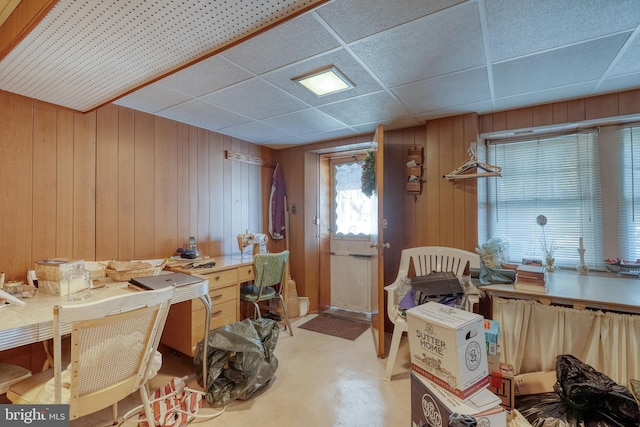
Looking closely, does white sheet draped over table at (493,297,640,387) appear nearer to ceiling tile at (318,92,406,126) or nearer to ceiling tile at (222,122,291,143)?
ceiling tile at (318,92,406,126)

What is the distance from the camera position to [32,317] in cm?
133

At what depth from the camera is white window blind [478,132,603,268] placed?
246 centimetres

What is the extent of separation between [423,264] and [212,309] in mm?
1980

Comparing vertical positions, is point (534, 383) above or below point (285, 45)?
below

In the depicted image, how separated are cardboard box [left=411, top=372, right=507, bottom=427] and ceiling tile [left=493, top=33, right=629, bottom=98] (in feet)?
6.32

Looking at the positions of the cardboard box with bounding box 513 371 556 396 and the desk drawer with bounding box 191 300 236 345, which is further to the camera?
the desk drawer with bounding box 191 300 236 345

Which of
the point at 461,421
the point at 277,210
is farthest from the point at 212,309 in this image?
the point at 461,421

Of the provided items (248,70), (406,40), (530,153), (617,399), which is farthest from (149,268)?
(530,153)

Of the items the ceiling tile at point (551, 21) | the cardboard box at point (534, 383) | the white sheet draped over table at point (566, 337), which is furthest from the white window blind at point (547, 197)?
the ceiling tile at point (551, 21)

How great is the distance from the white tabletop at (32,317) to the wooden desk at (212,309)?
20.0 inches

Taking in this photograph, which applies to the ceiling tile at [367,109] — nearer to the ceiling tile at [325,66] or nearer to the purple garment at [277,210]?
the ceiling tile at [325,66]

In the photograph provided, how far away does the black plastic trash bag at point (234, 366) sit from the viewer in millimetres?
1929
